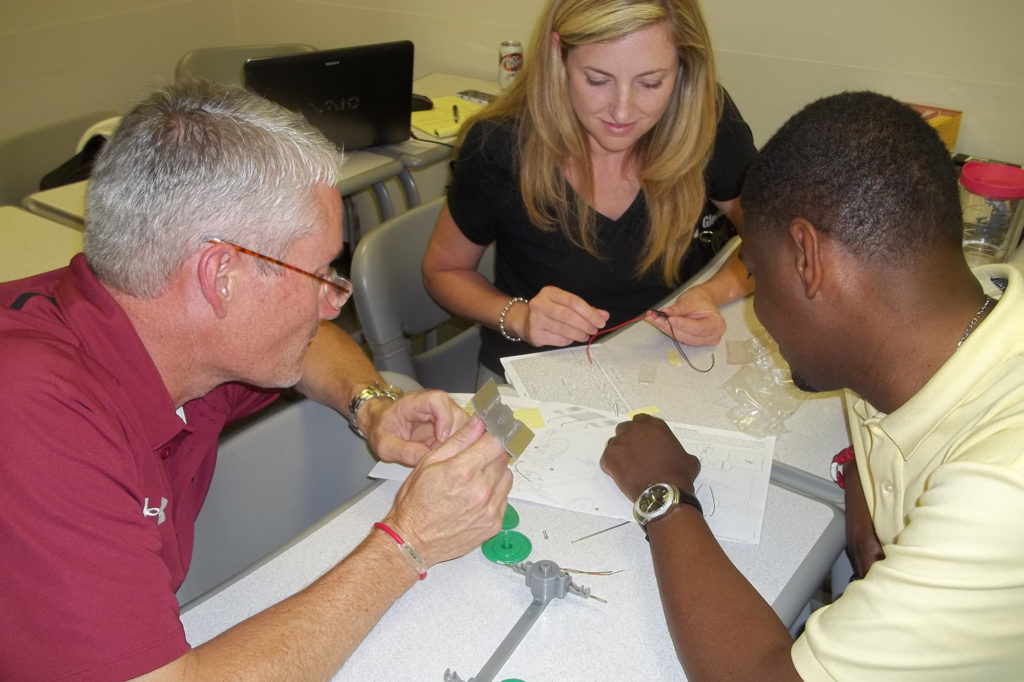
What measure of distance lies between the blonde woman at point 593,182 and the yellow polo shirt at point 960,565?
28.5 inches

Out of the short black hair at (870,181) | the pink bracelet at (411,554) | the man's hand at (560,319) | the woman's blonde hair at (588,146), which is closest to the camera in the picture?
the short black hair at (870,181)

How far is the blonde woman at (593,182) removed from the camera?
5.53 ft

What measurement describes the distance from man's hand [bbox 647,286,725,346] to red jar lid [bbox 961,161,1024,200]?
741mm

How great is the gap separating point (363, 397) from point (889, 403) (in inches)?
33.3

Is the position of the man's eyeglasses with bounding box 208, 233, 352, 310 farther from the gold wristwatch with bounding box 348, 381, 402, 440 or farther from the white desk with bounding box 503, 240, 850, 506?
the white desk with bounding box 503, 240, 850, 506

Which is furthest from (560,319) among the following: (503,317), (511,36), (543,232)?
(511,36)

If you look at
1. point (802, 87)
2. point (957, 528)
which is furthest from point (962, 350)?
point (802, 87)

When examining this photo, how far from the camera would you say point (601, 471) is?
1.34m

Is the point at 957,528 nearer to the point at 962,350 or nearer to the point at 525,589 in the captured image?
the point at 962,350

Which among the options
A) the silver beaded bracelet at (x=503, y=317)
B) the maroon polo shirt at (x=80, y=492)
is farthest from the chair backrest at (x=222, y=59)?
the maroon polo shirt at (x=80, y=492)

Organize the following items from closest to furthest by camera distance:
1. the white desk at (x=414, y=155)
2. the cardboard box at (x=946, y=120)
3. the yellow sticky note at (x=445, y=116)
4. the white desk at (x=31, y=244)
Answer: the white desk at (x=31, y=244), the cardboard box at (x=946, y=120), the white desk at (x=414, y=155), the yellow sticky note at (x=445, y=116)

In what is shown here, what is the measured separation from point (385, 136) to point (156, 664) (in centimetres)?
241

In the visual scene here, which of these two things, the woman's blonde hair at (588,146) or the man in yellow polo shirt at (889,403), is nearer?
the man in yellow polo shirt at (889,403)

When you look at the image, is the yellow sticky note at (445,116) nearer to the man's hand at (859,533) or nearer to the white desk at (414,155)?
the white desk at (414,155)
